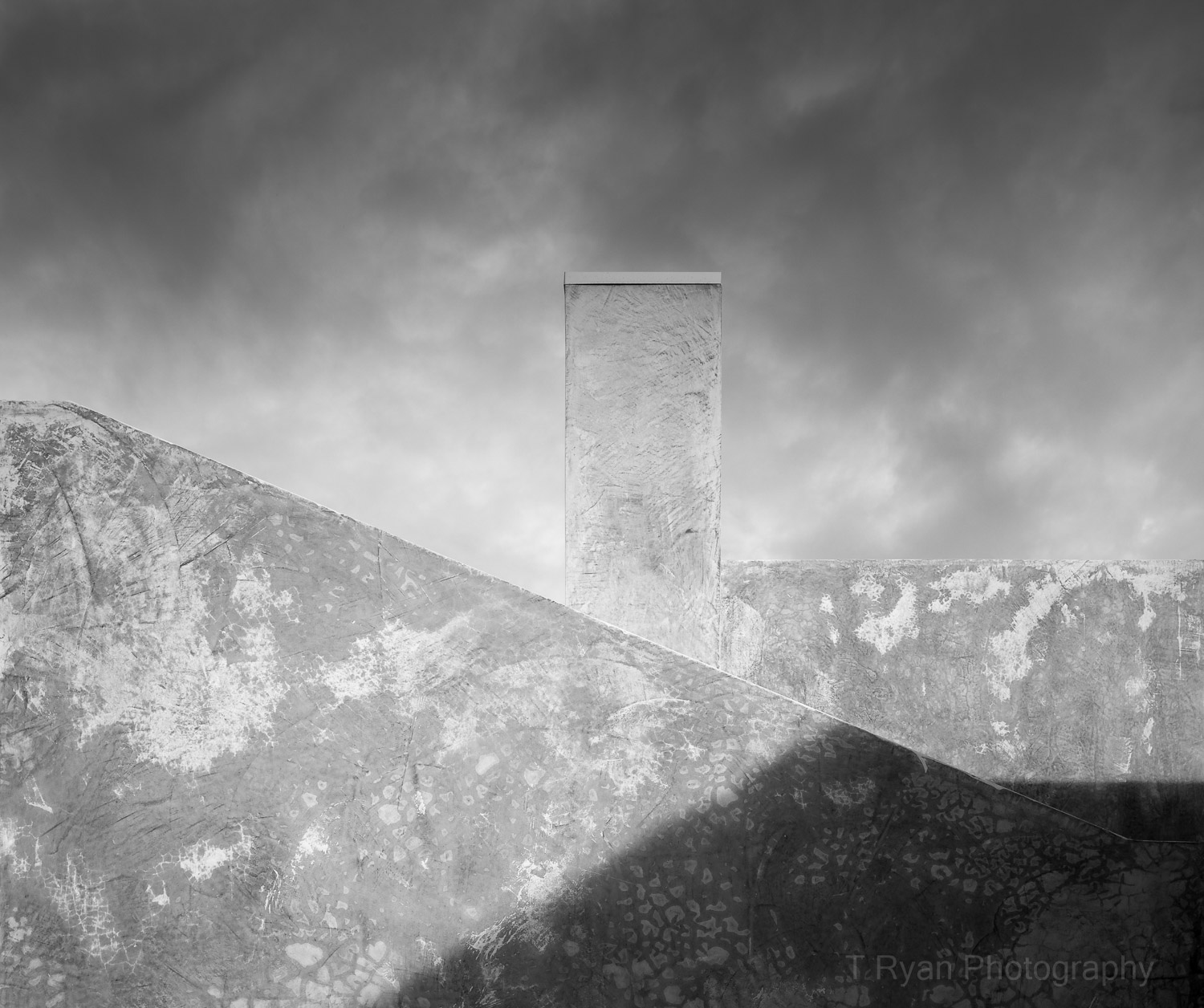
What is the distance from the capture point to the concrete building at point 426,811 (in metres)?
1.52

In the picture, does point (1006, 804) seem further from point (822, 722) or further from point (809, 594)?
point (809, 594)

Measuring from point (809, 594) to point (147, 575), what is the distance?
3.30 metres

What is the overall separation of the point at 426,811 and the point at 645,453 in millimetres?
2472

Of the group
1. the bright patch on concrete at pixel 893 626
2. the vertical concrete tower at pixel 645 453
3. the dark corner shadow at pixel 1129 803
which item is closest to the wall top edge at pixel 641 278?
the vertical concrete tower at pixel 645 453

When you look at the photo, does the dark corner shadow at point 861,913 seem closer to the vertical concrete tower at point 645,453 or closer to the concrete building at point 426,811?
the concrete building at point 426,811

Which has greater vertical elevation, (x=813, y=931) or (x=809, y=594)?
(x=809, y=594)

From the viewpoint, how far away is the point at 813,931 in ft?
5.03

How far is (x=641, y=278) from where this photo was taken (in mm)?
3992

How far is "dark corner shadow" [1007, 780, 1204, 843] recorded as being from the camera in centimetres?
428

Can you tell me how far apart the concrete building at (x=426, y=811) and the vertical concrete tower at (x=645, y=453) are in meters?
2.17

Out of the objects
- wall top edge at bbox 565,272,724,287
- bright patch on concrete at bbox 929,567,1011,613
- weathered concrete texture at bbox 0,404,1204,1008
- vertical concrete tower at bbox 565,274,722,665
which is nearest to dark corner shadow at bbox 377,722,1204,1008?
weathered concrete texture at bbox 0,404,1204,1008

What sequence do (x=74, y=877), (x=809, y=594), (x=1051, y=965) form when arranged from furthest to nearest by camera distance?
(x=809, y=594) < (x=74, y=877) < (x=1051, y=965)

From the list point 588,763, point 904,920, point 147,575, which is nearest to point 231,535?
point 147,575

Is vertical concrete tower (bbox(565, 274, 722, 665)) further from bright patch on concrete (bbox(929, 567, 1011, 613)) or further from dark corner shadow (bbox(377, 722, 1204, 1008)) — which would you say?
dark corner shadow (bbox(377, 722, 1204, 1008))
